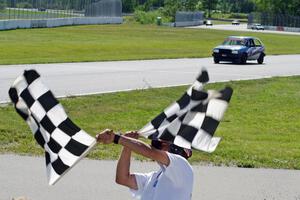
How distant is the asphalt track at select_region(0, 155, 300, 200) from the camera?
7.57 metres

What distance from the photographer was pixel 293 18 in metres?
129

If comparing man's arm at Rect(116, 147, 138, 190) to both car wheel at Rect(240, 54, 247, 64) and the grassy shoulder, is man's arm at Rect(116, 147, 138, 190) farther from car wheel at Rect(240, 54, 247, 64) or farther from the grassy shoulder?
car wheel at Rect(240, 54, 247, 64)

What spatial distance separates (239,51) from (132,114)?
Answer: 21522 mm

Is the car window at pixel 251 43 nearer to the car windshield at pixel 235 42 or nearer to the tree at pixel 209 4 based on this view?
the car windshield at pixel 235 42

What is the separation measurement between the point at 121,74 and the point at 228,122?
11.7 metres

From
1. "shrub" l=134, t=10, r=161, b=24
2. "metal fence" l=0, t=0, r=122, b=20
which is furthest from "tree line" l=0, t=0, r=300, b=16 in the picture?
"shrub" l=134, t=10, r=161, b=24

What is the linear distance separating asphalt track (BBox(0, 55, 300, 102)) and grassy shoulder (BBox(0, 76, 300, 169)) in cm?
170

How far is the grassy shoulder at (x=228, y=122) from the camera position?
9.92m

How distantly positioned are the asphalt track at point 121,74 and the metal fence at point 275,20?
9766cm

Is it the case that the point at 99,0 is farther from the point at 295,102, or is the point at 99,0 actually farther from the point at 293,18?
the point at 295,102

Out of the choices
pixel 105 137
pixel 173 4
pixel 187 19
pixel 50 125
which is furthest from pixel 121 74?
pixel 173 4

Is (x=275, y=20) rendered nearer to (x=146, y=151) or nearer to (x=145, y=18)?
(x=145, y=18)

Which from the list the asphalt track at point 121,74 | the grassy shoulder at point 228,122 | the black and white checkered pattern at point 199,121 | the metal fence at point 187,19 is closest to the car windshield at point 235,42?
the asphalt track at point 121,74

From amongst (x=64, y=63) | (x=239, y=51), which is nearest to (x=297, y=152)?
(x=64, y=63)
